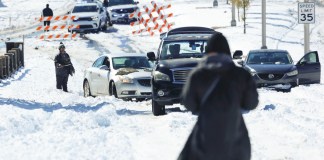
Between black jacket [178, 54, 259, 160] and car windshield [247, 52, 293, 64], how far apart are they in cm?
1876

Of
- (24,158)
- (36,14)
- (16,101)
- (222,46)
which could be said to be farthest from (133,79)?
(36,14)

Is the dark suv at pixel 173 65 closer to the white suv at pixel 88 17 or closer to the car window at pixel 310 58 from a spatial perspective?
the car window at pixel 310 58

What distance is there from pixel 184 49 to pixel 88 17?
93.3 feet

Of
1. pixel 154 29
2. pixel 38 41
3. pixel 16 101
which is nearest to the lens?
pixel 16 101

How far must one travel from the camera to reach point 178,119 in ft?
50.5

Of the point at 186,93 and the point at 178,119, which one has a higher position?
the point at 186,93

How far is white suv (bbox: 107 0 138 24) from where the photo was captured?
54.2 metres

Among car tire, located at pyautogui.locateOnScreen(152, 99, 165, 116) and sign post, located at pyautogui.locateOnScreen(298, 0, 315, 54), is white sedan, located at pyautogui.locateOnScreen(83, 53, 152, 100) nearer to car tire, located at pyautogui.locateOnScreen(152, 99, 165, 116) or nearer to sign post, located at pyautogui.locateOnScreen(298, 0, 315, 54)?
car tire, located at pyautogui.locateOnScreen(152, 99, 165, 116)

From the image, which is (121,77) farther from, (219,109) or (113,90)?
(219,109)

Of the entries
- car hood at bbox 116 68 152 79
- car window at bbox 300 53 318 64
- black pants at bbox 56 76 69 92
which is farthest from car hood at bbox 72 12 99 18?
car hood at bbox 116 68 152 79

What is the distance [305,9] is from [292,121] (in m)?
17.2

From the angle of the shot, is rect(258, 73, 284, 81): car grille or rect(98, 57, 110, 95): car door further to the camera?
rect(258, 73, 284, 81): car grille

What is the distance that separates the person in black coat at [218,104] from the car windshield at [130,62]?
15.6 metres

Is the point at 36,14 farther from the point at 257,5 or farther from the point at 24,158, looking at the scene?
the point at 24,158
